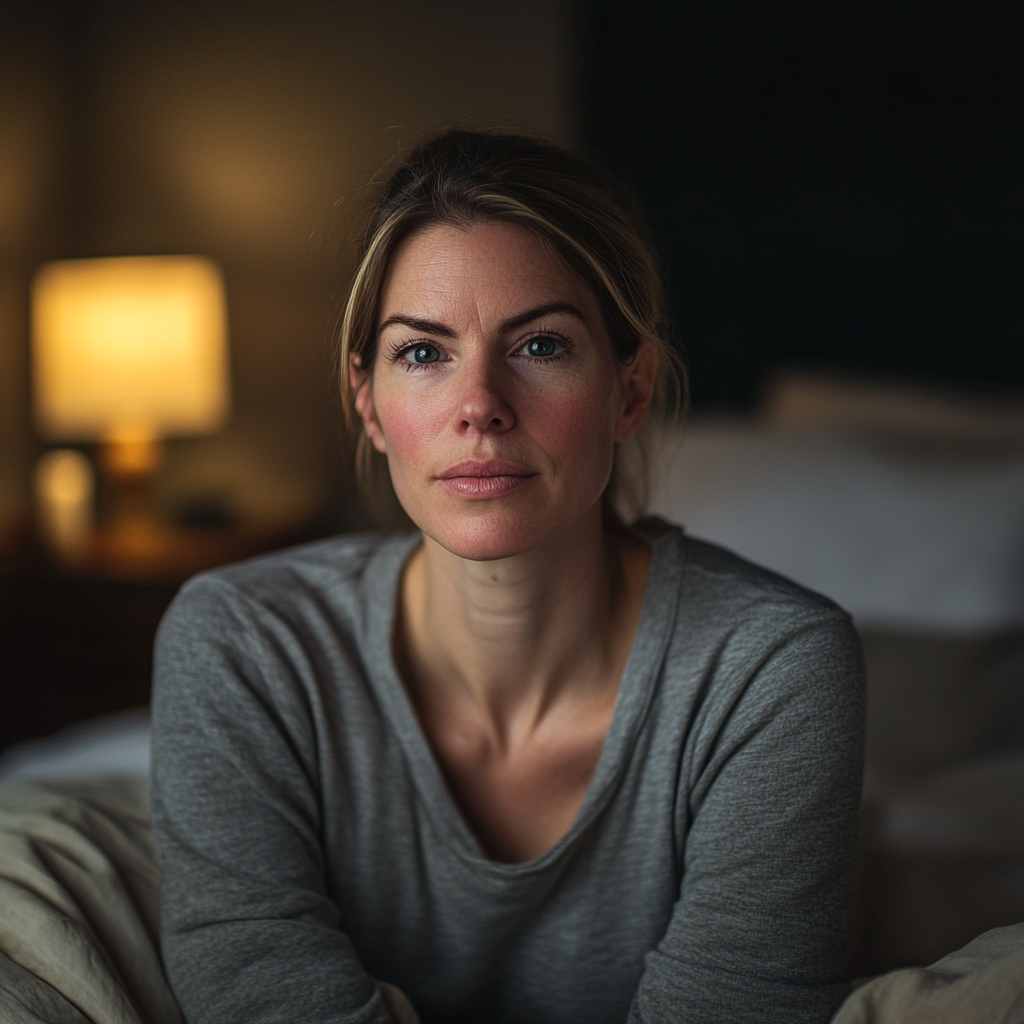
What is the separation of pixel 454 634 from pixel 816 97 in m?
1.85

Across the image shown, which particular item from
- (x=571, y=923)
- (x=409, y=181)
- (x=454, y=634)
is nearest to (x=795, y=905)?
(x=571, y=923)

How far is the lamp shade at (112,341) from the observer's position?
264cm

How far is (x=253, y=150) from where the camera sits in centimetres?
300

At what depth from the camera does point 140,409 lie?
8.75 ft

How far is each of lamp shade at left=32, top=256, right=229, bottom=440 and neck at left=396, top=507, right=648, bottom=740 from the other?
5.85 feet

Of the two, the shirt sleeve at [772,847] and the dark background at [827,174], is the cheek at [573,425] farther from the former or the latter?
the dark background at [827,174]

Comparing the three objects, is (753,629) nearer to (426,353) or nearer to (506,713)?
(506,713)

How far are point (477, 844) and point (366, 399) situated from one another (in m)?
0.44

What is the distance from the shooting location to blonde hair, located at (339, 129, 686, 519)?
942mm

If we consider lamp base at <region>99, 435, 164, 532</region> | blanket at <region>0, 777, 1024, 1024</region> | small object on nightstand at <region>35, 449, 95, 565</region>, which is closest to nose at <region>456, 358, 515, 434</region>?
blanket at <region>0, 777, 1024, 1024</region>

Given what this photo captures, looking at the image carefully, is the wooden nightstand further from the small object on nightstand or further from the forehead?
the forehead

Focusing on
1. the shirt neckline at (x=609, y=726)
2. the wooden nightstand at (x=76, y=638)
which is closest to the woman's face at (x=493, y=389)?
the shirt neckline at (x=609, y=726)

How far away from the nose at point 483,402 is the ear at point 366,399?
0.48 ft

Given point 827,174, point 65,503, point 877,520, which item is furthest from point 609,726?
point 65,503
